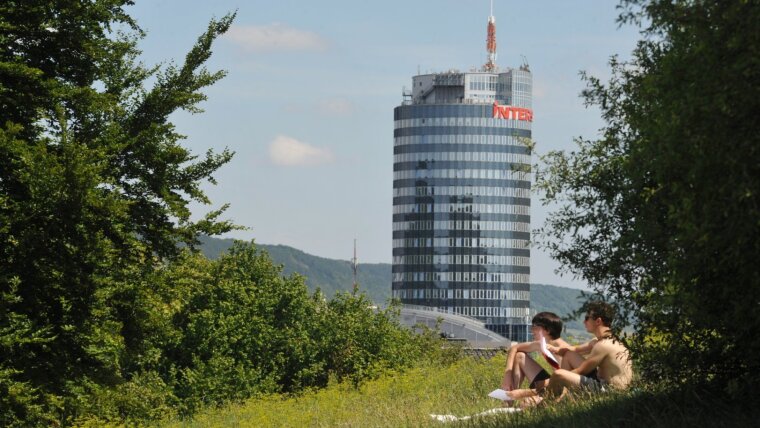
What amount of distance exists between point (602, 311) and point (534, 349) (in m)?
2.16

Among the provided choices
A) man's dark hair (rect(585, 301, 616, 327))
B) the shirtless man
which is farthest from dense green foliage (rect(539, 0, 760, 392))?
the shirtless man

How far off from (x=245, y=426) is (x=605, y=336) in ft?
30.9

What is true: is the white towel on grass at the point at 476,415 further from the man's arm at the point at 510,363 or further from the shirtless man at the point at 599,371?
the man's arm at the point at 510,363

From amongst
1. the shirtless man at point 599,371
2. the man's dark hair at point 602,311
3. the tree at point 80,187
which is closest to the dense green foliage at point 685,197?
the man's dark hair at point 602,311

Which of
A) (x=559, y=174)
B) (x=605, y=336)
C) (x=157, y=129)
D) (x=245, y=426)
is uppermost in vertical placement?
(x=157, y=129)

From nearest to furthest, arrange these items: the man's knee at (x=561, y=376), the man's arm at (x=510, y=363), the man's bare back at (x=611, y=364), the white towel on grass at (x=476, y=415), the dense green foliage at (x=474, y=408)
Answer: the dense green foliage at (x=474, y=408) → the white towel on grass at (x=476, y=415) → the man's bare back at (x=611, y=364) → the man's knee at (x=561, y=376) → the man's arm at (x=510, y=363)

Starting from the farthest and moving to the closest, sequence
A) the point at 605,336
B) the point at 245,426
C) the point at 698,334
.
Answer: the point at 245,426 < the point at 605,336 < the point at 698,334

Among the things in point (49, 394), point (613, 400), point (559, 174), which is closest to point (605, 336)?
point (613, 400)

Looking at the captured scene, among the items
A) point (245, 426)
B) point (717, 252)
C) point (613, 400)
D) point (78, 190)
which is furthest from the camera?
point (245, 426)

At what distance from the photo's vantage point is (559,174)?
12070 millimetres

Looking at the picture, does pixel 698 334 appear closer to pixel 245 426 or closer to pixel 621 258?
pixel 621 258

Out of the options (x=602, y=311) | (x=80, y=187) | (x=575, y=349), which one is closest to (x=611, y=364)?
(x=575, y=349)

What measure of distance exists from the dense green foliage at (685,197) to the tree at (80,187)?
10.6 meters

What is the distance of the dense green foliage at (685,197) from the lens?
307 inches
